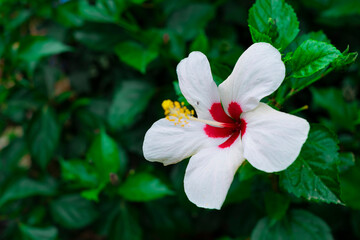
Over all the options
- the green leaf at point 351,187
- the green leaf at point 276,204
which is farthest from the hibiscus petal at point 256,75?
the green leaf at point 351,187

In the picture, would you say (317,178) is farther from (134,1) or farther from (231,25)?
(231,25)

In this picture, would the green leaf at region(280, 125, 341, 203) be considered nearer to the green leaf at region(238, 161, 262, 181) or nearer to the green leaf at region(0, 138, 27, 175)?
the green leaf at region(238, 161, 262, 181)

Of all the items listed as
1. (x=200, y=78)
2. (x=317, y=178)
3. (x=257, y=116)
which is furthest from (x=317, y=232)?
(x=200, y=78)

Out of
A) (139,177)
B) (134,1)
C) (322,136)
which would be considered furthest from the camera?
(134,1)

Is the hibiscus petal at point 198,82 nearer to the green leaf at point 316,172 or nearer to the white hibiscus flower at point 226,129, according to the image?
the white hibiscus flower at point 226,129

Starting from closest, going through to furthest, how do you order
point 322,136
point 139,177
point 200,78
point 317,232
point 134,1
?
point 200,78 < point 322,136 < point 317,232 < point 139,177 < point 134,1

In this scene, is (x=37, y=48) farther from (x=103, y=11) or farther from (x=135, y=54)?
(x=135, y=54)
